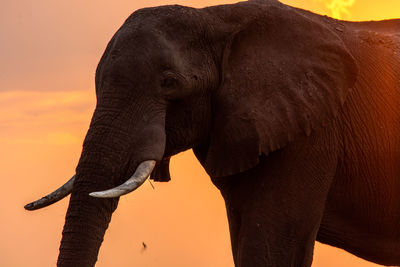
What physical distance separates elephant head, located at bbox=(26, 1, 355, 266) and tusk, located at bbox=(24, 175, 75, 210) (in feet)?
0.03

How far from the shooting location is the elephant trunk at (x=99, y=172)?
8.18 meters

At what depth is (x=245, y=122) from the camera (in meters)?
8.88

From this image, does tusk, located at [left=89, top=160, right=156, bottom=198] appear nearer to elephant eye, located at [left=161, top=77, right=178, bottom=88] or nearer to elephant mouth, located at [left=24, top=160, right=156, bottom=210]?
elephant mouth, located at [left=24, top=160, right=156, bottom=210]

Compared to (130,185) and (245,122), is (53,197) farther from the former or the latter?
(245,122)

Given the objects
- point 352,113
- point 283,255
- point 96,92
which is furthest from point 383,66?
point 96,92

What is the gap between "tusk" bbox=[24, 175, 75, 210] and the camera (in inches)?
334

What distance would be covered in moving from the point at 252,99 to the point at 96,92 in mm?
1259

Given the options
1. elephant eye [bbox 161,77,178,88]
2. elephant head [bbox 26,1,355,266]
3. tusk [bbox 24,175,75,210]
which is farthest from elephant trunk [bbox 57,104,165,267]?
elephant eye [bbox 161,77,178,88]

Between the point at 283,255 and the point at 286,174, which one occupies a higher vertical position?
the point at 286,174

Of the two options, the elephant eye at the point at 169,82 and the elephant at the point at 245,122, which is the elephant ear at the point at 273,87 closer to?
the elephant at the point at 245,122

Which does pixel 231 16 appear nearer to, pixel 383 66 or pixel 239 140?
pixel 239 140

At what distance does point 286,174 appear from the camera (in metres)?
8.99

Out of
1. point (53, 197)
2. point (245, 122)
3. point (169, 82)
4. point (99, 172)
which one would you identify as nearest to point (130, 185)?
point (99, 172)

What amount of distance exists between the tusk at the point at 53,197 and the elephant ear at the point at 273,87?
121cm
